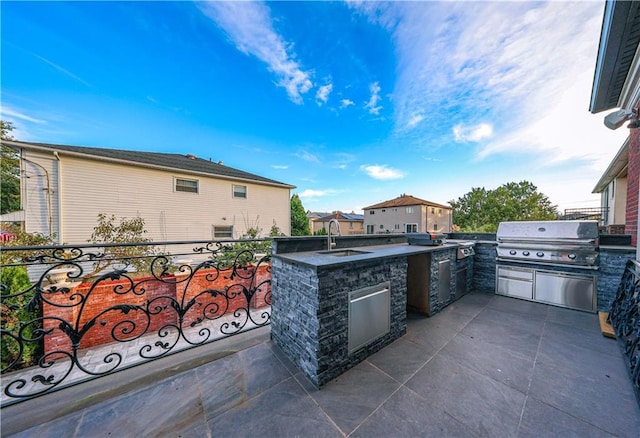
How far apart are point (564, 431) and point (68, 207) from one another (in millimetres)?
11507

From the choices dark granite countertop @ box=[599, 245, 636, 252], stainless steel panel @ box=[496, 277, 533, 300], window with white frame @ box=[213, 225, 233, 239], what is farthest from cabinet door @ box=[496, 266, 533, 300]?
window with white frame @ box=[213, 225, 233, 239]

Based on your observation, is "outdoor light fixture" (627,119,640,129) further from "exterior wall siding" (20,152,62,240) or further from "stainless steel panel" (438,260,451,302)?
"exterior wall siding" (20,152,62,240)

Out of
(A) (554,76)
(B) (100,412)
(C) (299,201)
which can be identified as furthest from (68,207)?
(A) (554,76)

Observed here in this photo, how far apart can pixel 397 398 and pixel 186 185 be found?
10269mm

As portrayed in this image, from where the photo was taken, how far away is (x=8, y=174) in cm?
921

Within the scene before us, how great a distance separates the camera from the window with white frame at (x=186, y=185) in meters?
8.89

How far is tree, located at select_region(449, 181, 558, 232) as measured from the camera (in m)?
18.4

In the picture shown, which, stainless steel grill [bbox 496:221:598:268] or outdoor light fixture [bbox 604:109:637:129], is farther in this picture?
stainless steel grill [bbox 496:221:598:268]

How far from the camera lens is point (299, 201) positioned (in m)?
15.4

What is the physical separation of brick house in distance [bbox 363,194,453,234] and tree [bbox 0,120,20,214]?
23274 mm

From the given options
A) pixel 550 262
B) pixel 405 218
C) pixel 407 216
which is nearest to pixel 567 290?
pixel 550 262

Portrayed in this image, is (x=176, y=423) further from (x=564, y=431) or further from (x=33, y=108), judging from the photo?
(x=33, y=108)

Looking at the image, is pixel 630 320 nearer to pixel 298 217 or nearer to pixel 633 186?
pixel 633 186

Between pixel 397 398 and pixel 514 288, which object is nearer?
pixel 397 398
